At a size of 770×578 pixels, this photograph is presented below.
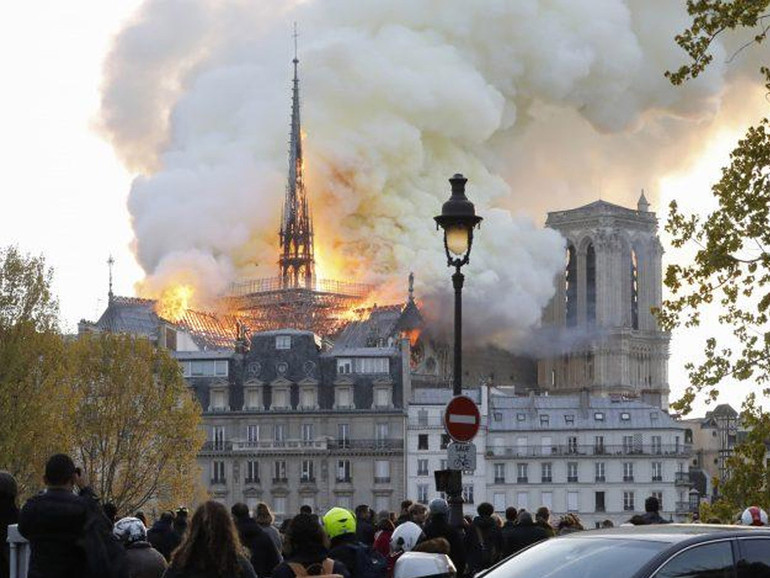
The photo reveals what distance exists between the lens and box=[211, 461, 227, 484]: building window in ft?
352

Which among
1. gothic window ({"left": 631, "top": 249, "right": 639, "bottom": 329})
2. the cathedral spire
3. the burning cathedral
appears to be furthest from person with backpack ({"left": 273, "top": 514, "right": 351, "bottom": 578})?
gothic window ({"left": 631, "top": 249, "right": 639, "bottom": 329})

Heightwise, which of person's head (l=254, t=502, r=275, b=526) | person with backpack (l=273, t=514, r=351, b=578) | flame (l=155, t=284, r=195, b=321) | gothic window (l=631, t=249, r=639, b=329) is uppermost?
gothic window (l=631, t=249, r=639, b=329)

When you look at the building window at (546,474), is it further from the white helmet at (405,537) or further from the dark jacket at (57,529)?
the dark jacket at (57,529)

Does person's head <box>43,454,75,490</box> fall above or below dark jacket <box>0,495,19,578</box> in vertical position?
above

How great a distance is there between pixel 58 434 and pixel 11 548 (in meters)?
47.5

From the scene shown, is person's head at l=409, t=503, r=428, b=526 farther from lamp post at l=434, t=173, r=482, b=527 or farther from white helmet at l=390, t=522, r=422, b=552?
white helmet at l=390, t=522, r=422, b=552

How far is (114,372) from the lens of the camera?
8262cm

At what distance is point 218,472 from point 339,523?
9068cm

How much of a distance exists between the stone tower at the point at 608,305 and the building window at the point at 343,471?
142ft

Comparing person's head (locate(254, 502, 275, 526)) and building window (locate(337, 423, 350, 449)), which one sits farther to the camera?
building window (locate(337, 423, 350, 449))

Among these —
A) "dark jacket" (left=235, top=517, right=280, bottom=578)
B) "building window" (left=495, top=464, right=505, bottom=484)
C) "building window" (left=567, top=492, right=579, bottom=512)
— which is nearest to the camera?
"dark jacket" (left=235, top=517, right=280, bottom=578)

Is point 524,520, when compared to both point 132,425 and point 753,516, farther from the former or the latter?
point 132,425

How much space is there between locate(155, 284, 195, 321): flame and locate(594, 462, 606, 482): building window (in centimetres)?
3184

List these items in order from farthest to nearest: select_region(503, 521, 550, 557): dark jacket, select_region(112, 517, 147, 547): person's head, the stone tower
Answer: the stone tower → select_region(503, 521, 550, 557): dark jacket → select_region(112, 517, 147, 547): person's head
